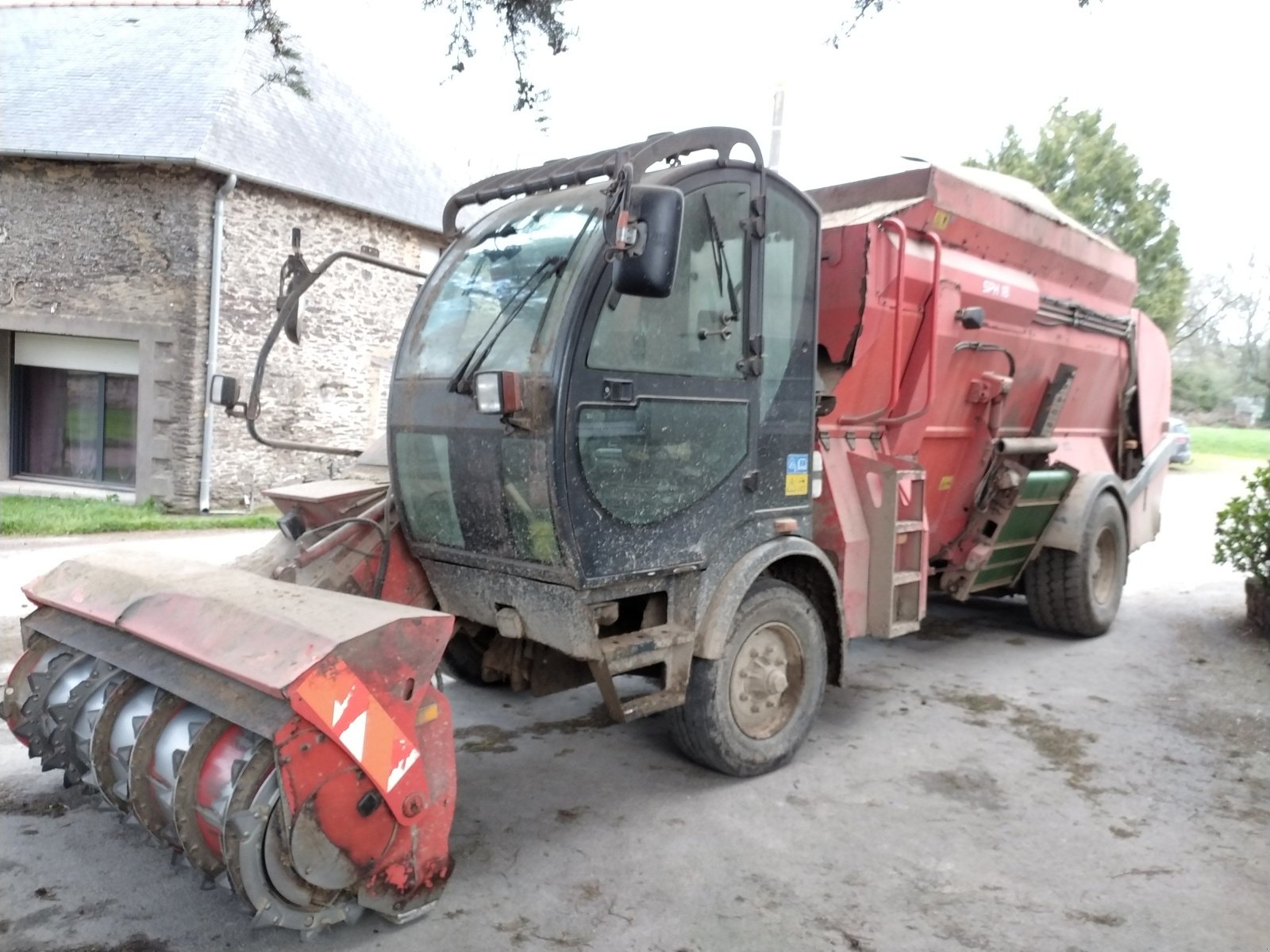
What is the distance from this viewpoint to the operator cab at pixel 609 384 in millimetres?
3533

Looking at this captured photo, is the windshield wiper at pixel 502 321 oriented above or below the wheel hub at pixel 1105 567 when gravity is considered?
above

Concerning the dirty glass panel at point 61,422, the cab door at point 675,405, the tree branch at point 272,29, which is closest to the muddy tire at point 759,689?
the cab door at point 675,405

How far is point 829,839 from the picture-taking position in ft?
12.7

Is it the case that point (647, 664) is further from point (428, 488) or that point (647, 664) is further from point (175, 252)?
point (175, 252)

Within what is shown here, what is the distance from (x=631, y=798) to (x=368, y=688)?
164 centimetres

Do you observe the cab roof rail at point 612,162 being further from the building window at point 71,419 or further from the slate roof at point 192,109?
the building window at point 71,419

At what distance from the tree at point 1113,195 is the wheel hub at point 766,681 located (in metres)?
21.6

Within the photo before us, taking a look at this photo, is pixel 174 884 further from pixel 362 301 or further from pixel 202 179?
pixel 362 301

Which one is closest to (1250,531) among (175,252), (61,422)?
(175,252)

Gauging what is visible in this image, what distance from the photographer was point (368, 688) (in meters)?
2.93

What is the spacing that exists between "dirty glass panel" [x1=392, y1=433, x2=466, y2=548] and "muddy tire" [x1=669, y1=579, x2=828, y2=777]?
3.82 ft

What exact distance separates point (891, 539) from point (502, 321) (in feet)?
7.57

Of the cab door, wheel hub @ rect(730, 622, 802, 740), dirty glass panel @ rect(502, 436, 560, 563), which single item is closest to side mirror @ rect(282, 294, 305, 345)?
dirty glass panel @ rect(502, 436, 560, 563)

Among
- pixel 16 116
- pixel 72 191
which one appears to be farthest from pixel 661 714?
pixel 16 116
